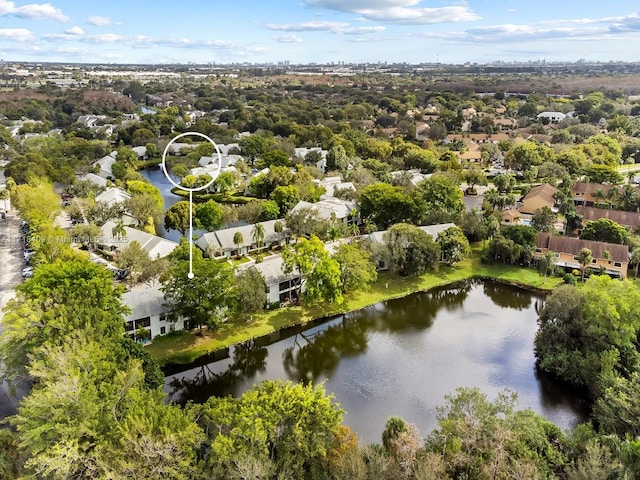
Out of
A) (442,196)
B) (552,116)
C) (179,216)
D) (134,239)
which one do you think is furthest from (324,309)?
(552,116)

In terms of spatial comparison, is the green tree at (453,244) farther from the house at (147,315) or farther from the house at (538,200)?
the house at (147,315)

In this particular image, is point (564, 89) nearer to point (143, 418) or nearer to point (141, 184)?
point (141, 184)

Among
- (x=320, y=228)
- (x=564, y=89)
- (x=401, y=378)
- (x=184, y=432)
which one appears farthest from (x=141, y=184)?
(x=564, y=89)

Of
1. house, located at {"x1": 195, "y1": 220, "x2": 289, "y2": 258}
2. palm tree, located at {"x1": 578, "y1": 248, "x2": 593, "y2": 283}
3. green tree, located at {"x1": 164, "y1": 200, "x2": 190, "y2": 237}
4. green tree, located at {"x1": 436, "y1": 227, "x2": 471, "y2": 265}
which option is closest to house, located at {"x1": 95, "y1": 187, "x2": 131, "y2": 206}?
green tree, located at {"x1": 164, "y1": 200, "x2": 190, "y2": 237}

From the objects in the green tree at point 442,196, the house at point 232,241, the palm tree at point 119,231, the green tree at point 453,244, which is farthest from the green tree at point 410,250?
the palm tree at point 119,231

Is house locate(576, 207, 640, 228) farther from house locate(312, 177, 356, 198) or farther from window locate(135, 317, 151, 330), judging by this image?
window locate(135, 317, 151, 330)
